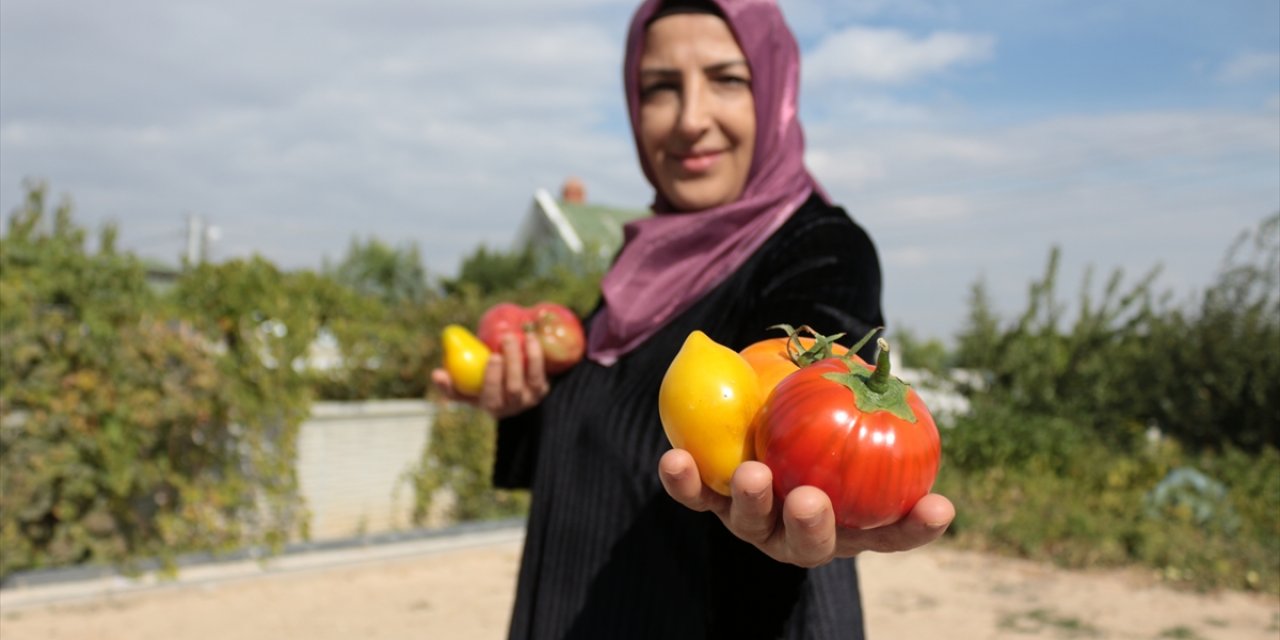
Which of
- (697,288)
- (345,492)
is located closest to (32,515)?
(345,492)

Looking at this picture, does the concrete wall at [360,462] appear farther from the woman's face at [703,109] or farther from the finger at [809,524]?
the finger at [809,524]

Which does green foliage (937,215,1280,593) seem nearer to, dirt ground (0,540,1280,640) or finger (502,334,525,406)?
dirt ground (0,540,1280,640)

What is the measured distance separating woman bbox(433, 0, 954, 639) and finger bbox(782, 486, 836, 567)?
31cm

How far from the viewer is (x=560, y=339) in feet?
7.68

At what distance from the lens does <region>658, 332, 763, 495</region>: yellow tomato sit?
1.25m

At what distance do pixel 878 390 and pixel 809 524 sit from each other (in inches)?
8.3

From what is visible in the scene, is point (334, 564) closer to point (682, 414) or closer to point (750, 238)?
point (750, 238)

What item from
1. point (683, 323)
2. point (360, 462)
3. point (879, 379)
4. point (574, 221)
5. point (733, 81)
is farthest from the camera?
point (574, 221)

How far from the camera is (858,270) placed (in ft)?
5.52

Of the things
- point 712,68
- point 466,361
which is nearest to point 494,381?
point 466,361

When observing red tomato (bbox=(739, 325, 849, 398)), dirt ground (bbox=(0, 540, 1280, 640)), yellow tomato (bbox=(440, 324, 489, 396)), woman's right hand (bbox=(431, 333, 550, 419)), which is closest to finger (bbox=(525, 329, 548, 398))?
woman's right hand (bbox=(431, 333, 550, 419))

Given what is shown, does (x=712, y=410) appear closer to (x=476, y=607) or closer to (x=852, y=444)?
(x=852, y=444)

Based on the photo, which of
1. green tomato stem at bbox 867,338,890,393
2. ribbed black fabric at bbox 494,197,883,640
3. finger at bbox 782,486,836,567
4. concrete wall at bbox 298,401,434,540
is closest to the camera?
finger at bbox 782,486,836,567

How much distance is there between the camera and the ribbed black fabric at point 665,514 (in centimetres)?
150
